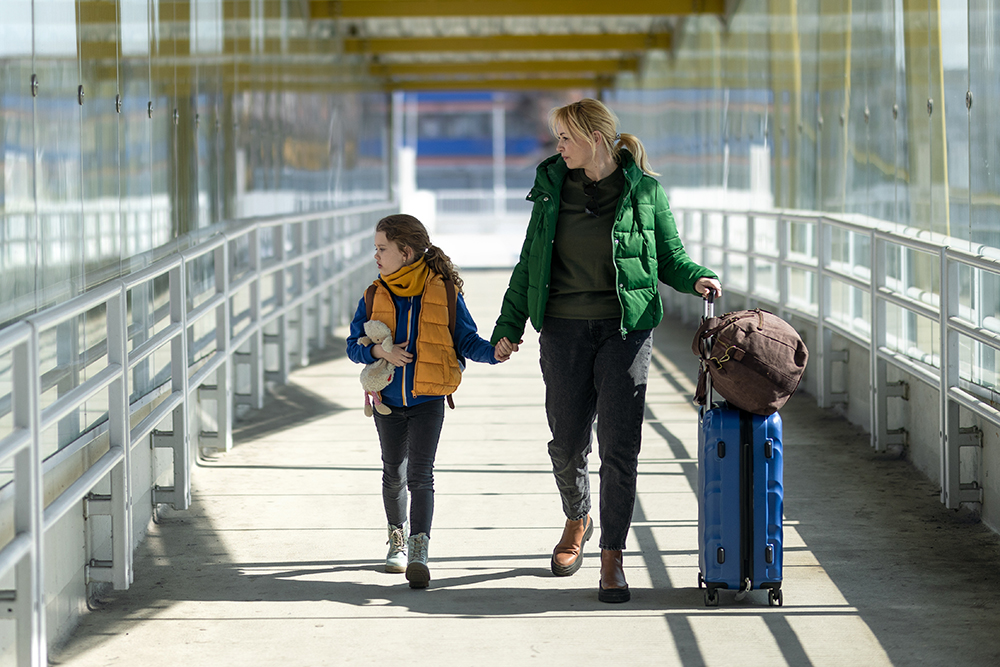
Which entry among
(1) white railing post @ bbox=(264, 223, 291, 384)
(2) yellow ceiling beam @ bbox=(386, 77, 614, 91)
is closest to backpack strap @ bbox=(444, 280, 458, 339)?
(1) white railing post @ bbox=(264, 223, 291, 384)

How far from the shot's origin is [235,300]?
8.83 metres

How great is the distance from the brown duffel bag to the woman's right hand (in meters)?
0.93

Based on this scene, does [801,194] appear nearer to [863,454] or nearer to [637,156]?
[863,454]

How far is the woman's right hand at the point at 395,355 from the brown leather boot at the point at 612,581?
0.89 metres

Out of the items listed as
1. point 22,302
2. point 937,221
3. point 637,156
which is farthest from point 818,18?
point 22,302

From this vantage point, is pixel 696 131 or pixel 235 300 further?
pixel 696 131

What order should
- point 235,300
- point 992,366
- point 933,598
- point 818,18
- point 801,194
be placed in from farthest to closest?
point 801,194 < point 818,18 < point 235,300 < point 992,366 < point 933,598

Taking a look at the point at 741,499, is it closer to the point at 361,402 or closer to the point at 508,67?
the point at 361,402

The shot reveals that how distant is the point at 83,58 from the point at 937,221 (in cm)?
421

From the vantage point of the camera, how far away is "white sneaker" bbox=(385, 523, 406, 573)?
4.62 meters

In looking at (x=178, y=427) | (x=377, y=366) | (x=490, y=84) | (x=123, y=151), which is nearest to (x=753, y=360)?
(x=377, y=366)

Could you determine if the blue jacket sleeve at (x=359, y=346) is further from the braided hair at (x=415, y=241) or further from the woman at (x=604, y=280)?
the woman at (x=604, y=280)

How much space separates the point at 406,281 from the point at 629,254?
29.8 inches

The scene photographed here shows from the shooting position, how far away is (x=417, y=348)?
438 centimetres
